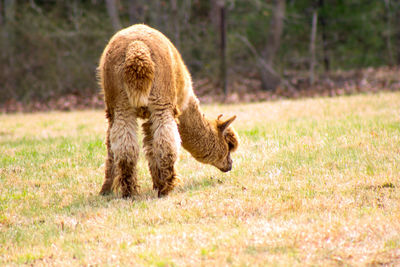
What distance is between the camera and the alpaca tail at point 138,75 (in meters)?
5.68

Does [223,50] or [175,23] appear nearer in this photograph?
[223,50]

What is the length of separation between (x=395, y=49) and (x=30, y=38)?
15029 millimetres

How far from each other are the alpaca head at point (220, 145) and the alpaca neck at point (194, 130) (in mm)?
38

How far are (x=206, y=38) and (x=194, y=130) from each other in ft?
47.5

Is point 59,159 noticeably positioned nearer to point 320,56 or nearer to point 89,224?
point 89,224

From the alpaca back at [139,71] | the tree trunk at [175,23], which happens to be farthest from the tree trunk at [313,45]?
the alpaca back at [139,71]

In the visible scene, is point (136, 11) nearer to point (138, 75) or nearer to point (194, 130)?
point (194, 130)

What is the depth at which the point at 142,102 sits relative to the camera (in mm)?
5723

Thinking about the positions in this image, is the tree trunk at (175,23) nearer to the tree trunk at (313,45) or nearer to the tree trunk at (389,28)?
the tree trunk at (313,45)

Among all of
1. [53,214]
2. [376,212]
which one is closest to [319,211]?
[376,212]

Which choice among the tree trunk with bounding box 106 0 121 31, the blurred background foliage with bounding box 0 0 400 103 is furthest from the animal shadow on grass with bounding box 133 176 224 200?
the tree trunk with bounding box 106 0 121 31

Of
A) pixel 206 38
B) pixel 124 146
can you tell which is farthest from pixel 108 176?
pixel 206 38

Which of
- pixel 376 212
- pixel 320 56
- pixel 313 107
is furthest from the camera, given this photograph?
pixel 320 56

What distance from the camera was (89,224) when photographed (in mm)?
5285
